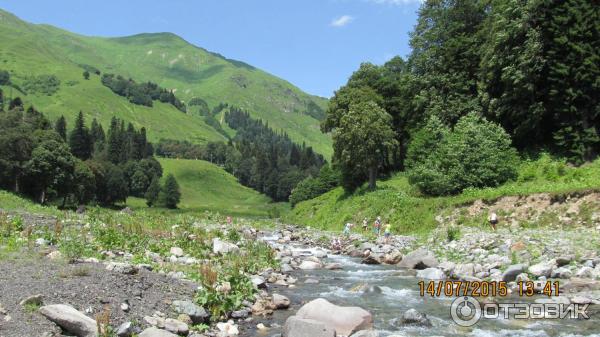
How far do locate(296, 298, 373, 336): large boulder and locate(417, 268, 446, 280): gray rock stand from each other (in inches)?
378

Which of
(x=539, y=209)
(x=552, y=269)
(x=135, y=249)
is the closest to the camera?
(x=552, y=269)

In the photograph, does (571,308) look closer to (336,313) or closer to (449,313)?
(449,313)

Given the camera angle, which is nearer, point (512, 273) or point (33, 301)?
point (33, 301)

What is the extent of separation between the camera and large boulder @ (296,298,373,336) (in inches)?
541

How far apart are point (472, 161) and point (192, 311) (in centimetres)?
3410

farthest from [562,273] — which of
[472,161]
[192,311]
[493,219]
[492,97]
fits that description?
[492,97]

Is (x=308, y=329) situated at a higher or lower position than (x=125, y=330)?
higher

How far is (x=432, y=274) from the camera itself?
23.3 metres

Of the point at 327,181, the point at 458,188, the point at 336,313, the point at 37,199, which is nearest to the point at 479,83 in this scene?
the point at 458,188

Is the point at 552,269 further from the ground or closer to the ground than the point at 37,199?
further from the ground

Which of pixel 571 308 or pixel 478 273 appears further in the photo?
pixel 478 273

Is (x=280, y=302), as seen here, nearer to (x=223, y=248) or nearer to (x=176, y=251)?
(x=176, y=251)

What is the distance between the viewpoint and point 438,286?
67.7 ft

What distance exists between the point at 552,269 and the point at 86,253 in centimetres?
1929
